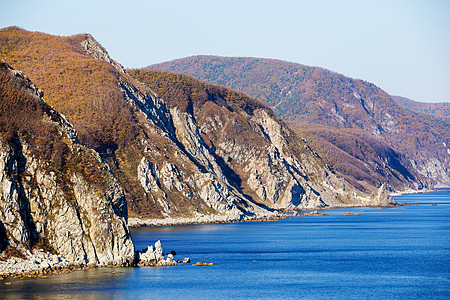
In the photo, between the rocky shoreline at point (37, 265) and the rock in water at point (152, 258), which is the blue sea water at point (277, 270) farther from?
Result: the rocky shoreline at point (37, 265)

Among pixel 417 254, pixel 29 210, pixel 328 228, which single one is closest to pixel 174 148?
pixel 328 228

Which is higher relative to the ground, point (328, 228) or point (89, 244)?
point (89, 244)

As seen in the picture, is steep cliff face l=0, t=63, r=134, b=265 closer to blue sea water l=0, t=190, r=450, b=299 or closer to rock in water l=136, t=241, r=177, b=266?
rock in water l=136, t=241, r=177, b=266

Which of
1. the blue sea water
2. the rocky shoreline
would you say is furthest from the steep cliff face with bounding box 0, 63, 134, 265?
the blue sea water

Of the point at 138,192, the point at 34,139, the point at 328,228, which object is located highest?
the point at 34,139

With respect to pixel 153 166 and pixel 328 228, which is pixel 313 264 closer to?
pixel 328 228

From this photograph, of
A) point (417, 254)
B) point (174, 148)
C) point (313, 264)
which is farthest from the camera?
point (174, 148)
